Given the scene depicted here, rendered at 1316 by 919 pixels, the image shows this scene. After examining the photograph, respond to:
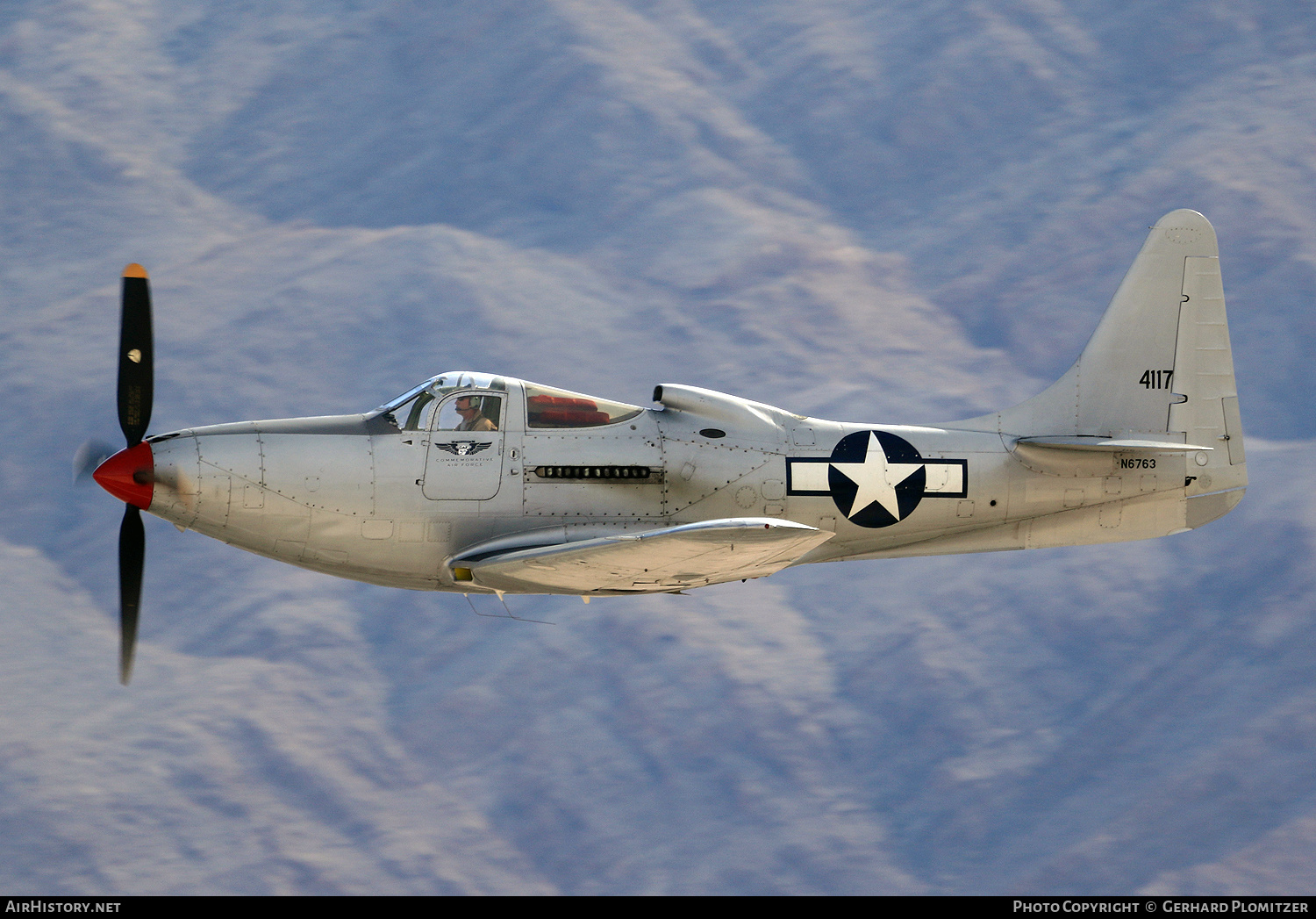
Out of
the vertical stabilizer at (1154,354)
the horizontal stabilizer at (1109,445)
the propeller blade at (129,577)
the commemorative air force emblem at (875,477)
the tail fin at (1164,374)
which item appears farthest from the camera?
the vertical stabilizer at (1154,354)

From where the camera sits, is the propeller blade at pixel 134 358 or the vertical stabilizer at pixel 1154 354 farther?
the vertical stabilizer at pixel 1154 354

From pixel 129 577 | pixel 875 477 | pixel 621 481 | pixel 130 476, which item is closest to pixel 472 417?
pixel 621 481

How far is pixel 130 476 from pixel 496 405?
15.4 ft

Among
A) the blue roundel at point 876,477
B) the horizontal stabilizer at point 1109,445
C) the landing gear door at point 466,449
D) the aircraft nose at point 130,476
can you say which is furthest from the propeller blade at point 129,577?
the horizontal stabilizer at point 1109,445

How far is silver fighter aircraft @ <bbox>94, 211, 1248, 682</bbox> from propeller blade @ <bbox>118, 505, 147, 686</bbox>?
0.04 m

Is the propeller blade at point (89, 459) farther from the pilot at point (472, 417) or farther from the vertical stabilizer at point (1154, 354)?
the vertical stabilizer at point (1154, 354)

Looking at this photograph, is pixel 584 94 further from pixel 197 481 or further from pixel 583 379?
pixel 197 481

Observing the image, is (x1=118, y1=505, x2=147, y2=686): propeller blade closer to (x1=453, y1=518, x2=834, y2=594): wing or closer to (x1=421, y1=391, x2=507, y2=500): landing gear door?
(x1=421, y1=391, x2=507, y2=500): landing gear door

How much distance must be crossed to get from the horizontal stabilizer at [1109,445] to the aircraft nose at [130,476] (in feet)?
38.5

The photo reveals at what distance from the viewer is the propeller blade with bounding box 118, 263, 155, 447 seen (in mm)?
19016

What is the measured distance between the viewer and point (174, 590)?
7162cm

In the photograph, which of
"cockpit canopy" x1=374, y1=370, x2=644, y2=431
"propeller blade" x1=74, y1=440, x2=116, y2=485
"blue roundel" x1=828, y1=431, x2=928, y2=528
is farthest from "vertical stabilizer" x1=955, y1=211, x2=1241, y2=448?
"propeller blade" x1=74, y1=440, x2=116, y2=485

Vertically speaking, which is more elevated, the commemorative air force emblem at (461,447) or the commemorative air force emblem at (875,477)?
the commemorative air force emblem at (461,447)

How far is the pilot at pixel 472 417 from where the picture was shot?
19641 mm
